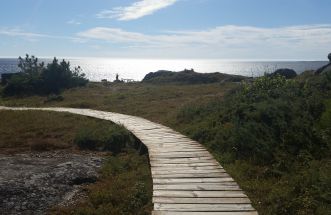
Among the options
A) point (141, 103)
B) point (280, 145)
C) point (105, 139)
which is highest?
point (280, 145)

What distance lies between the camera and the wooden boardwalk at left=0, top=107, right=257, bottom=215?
7.91 meters

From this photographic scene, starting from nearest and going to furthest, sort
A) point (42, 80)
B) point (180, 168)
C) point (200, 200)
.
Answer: point (200, 200), point (180, 168), point (42, 80)

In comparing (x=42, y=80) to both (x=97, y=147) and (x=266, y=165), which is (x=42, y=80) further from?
(x=266, y=165)

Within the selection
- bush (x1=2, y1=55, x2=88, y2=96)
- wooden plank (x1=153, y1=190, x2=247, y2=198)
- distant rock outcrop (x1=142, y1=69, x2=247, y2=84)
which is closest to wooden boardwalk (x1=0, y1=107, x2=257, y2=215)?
wooden plank (x1=153, y1=190, x2=247, y2=198)

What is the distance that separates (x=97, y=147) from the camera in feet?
55.3

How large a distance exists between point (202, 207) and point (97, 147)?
31.5 feet

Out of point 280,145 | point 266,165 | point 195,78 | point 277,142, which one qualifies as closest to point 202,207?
point 266,165

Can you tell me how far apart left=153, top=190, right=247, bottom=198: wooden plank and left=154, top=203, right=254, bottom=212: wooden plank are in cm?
51

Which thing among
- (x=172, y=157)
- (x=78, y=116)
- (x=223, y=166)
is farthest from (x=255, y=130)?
(x=78, y=116)

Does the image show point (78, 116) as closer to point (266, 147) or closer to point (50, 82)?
point (266, 147)

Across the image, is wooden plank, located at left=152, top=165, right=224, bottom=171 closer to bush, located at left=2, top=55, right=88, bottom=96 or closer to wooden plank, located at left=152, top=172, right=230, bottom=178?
wooden plank, located at left=152, top=172, right=230, bottom=178

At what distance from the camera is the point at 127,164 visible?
13516mm

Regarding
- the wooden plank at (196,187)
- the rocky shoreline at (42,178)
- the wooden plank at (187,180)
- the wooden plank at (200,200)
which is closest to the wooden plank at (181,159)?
the wooden plank at (187,180)

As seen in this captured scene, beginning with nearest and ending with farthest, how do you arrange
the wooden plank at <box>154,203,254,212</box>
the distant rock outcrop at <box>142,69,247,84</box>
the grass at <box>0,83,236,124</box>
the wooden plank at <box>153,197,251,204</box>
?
1. the wooden plank at <box>154,203,254,212</box>
2. the wooden plank at <box>153,197,251,204</box>
3. the grass at <box>0,83,236,124</box>
4. the distant rock outcrop at <box>142,69,247,84</box>
